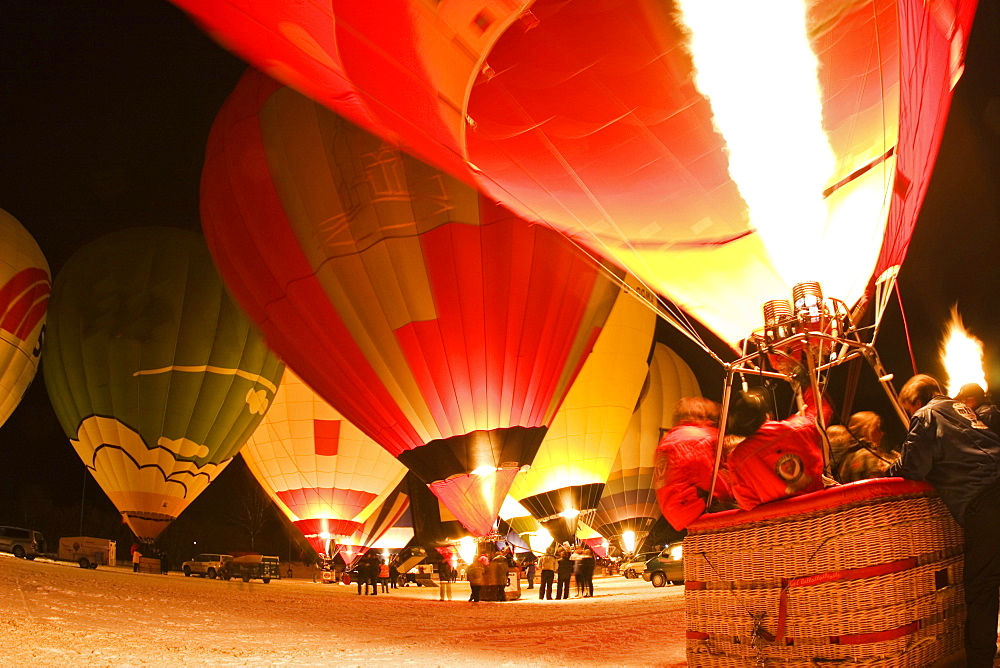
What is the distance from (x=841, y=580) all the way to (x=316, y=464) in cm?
1382

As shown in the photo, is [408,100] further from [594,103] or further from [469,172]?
[594,103]

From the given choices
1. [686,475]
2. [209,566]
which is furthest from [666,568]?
[686,475]

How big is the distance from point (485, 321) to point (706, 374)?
12.5m

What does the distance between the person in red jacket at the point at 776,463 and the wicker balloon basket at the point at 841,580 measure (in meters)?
0.05

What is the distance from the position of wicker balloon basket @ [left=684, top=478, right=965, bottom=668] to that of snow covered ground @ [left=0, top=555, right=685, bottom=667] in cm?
123

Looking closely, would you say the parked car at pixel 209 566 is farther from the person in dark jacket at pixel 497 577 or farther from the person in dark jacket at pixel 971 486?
the person in dark jacket at pixel 971 486

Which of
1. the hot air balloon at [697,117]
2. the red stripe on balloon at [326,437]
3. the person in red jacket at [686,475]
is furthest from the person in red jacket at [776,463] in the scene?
the red stripe on balloon at [326,437]

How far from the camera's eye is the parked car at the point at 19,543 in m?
15.5

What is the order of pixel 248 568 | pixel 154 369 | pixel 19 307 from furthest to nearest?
pixel 248 568 < pixel 19 307 < pixel 154 369

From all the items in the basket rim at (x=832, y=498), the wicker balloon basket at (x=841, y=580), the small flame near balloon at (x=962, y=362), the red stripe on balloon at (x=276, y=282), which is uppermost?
the red stripe on balloon at (x=276, y=282)

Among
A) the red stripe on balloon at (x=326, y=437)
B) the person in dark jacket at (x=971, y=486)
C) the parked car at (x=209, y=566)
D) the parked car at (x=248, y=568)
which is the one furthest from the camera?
the parked car at (x=209, y=566)

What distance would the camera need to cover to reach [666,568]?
13922 mm

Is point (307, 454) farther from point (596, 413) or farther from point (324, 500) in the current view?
point (596, 413)

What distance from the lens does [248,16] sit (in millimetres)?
4258
